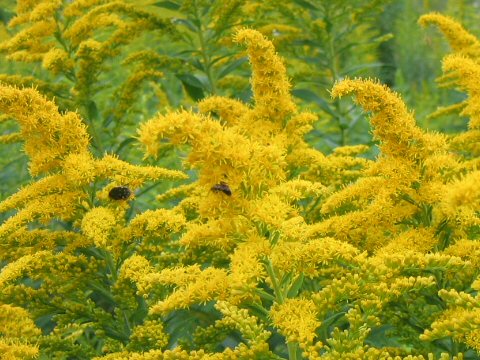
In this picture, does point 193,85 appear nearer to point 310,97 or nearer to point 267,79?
point 310,97

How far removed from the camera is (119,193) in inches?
141

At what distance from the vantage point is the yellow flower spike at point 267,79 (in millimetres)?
3326

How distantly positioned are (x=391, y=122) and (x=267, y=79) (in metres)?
0.78

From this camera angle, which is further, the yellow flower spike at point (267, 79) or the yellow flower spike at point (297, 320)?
the yellow flower spike at point (267, 79)

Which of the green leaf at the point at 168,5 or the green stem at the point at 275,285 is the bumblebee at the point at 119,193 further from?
the green leaf at the point at 168,5

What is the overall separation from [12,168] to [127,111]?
1515 mm

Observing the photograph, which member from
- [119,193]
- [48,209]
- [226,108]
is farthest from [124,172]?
[226,108]

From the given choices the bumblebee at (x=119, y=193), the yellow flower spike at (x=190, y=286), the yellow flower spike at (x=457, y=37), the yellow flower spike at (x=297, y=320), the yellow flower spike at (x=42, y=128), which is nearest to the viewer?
the yellow flower spike at (x=297, y=320)

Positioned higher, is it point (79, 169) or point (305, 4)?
point (305, 4)

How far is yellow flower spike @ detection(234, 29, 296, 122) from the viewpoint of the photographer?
Result: 3326 millimetres

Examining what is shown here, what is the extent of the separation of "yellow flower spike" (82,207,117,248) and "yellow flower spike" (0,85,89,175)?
0.34 meters

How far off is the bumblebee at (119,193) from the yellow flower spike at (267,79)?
2.59 feet

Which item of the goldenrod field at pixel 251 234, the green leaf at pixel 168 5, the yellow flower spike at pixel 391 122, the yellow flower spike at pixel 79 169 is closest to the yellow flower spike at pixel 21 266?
the goldenrod field at pixel 251 234

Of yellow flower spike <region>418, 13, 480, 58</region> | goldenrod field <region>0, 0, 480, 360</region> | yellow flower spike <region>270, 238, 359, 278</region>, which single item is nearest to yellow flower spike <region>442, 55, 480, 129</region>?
goldenrod field <region>0, 0, 480, 360</region>
